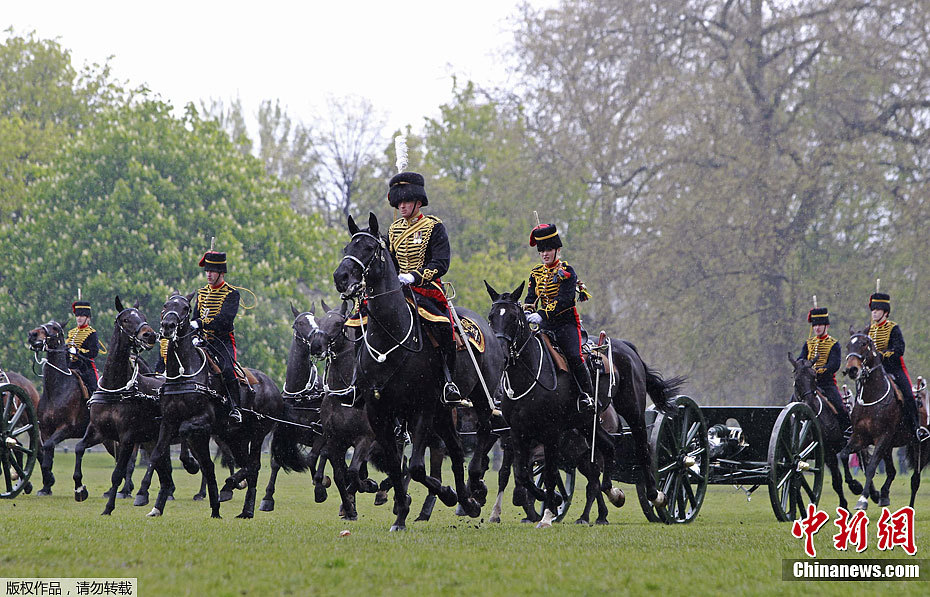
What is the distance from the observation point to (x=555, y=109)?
118 feet

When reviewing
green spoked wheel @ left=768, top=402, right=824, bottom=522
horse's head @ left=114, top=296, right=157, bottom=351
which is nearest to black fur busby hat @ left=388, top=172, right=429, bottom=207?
horse's head @ left=114, top=296, right=157, bottom=351

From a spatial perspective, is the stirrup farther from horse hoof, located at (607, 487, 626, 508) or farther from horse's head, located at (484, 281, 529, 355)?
horse hoof, located at (607, 487, 626, 508)

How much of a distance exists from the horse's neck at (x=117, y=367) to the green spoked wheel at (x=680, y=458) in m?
6.39

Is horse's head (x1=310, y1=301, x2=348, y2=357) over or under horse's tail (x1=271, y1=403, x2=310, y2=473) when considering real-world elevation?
over

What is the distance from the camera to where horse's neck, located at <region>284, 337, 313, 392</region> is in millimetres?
15602

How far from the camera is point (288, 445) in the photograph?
1582 centimetres

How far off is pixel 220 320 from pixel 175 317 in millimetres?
1315

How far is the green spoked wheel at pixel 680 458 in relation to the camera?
43.2 feet

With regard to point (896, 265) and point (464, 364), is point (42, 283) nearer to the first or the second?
point (896, 265)

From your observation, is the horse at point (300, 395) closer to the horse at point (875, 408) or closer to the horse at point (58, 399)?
the horse at point (58, 399)

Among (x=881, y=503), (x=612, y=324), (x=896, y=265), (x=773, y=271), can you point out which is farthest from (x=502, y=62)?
(x=881, y=503)

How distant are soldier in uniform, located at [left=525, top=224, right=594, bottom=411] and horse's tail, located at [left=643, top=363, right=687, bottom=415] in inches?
57.7

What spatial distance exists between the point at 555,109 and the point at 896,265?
1104 cm

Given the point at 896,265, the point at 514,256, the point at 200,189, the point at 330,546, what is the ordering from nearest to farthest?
the point at 330,546
the point at 896,265
the point at 200,189
the point at 514,256
